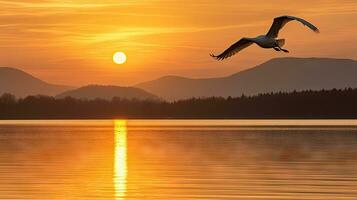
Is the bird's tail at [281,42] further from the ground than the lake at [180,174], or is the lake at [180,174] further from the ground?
the bird's tail at [281,42]

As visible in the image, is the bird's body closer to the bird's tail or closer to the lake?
the bird's tail

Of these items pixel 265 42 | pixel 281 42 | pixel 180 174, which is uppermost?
pixel 265 42

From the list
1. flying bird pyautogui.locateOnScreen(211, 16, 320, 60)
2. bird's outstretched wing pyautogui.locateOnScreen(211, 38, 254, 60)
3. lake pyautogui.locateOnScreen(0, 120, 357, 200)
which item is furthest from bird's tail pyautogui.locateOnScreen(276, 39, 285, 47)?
lake pyautogui.locateOnScreen(0, 120, 357, 200)

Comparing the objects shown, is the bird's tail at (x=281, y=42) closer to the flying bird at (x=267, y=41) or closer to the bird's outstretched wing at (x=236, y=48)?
the flying bird at (x=267, y=41)

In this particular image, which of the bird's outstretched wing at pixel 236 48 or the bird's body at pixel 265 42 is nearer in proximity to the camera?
the bird's body at pixel 265 42

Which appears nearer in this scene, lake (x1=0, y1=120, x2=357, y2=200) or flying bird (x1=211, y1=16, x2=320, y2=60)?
lake (x1=0, y1=120, x2=357, y2=200)

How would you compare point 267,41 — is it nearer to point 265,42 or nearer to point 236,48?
point 265,42

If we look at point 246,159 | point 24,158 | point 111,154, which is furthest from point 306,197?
point 111,154

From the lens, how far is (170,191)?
31.1 meters

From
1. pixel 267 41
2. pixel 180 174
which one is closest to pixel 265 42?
pixel 267 41

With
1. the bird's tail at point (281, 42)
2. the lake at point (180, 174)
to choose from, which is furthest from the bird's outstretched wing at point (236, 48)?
the lake at point (180, 174)

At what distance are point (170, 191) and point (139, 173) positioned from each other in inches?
316

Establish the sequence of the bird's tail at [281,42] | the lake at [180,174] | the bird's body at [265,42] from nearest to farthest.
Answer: the lake at [180,174] → the bird's tail at [281,42] → the bird's body at [265,42]

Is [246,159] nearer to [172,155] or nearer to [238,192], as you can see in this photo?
[172,155]
